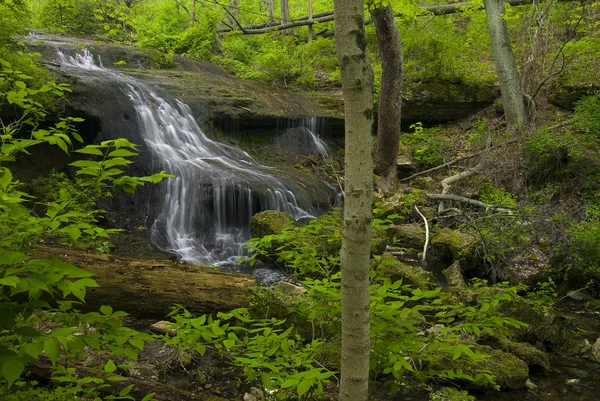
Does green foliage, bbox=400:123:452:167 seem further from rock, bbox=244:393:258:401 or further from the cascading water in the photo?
rock, bbox=244:393:258:401

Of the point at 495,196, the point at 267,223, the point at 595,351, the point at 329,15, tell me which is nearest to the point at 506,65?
the point at 495,196

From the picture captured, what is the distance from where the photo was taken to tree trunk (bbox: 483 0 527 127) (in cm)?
1166

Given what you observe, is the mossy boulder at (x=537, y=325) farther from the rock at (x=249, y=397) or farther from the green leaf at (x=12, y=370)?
the green leaf at (x=12, y=370)

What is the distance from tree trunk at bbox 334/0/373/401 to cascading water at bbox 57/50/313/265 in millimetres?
6187

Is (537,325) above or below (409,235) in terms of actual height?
below

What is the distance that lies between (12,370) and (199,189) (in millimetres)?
8345

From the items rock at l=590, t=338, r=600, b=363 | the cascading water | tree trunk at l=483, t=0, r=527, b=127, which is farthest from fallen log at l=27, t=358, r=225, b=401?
tree trunk at l=483, t=0, r=527, b=127

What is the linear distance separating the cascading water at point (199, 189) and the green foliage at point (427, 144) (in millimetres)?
4104

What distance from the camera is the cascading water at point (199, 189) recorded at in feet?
29.0

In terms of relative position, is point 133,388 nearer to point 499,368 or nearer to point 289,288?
point 289,288

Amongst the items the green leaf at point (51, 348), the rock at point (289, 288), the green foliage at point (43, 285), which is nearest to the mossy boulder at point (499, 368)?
the rock at point (289, 288)

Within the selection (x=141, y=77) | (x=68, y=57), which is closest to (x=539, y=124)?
(x=141, y=77)

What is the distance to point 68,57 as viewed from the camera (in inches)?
515

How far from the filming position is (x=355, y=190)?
72.4 inches
